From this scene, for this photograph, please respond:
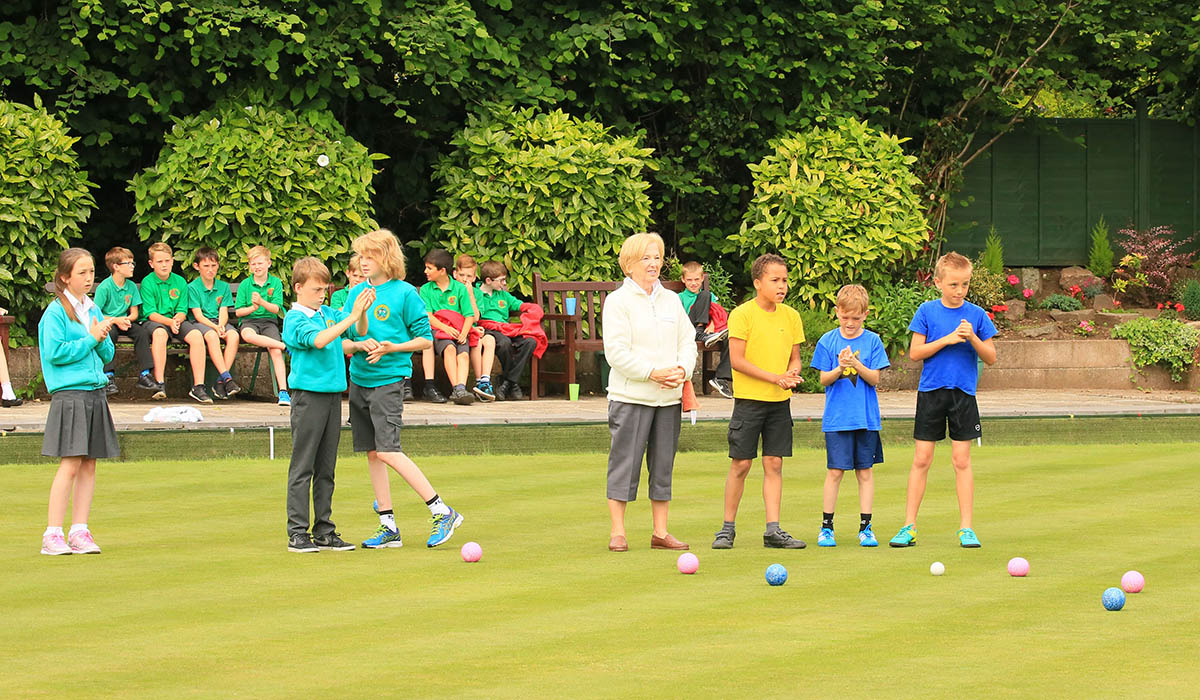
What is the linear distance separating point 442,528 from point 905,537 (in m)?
2.16

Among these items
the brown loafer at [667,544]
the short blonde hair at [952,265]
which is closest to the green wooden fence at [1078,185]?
the short blonde hair at [952,265]

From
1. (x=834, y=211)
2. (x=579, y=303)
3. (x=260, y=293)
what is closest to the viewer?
(x=260, y=293)

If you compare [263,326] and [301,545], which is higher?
[263,326]

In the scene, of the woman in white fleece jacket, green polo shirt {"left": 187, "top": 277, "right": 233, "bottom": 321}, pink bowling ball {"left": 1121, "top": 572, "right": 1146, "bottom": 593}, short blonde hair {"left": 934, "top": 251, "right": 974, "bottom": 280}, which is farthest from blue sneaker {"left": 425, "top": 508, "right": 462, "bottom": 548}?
green polo shirt {"left": 187, "top": 277, "right": 233, "bottom": 321}

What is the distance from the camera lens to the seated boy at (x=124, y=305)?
44.5ft

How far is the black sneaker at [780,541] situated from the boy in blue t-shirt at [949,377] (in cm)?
47

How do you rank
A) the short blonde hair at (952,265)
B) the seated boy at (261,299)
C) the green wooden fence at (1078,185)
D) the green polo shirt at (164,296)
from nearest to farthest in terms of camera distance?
the short blonde hair at (952,265) → the green polo shirt at (164,296) → the seated boy at (261,299) → the green wooden fence at (1078,185)

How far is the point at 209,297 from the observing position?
555 inches

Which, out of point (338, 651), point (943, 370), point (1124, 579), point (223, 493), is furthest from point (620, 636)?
point (223, 493)

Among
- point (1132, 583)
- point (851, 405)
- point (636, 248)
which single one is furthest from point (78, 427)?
point (1132, 583)

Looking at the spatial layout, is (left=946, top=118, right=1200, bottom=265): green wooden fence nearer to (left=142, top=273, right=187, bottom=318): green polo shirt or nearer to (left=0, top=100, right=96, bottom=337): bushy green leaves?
(left=142, top=273, right=187, bottom=318): green polo shirt

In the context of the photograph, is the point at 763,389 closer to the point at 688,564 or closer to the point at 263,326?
the point at 688,564

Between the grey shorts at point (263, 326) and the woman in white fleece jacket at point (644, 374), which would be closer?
the woman in white fleece jacket at point (644, 374)

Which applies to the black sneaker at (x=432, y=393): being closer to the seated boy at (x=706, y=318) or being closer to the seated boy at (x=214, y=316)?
the seated boy at (x=214, y=316)
